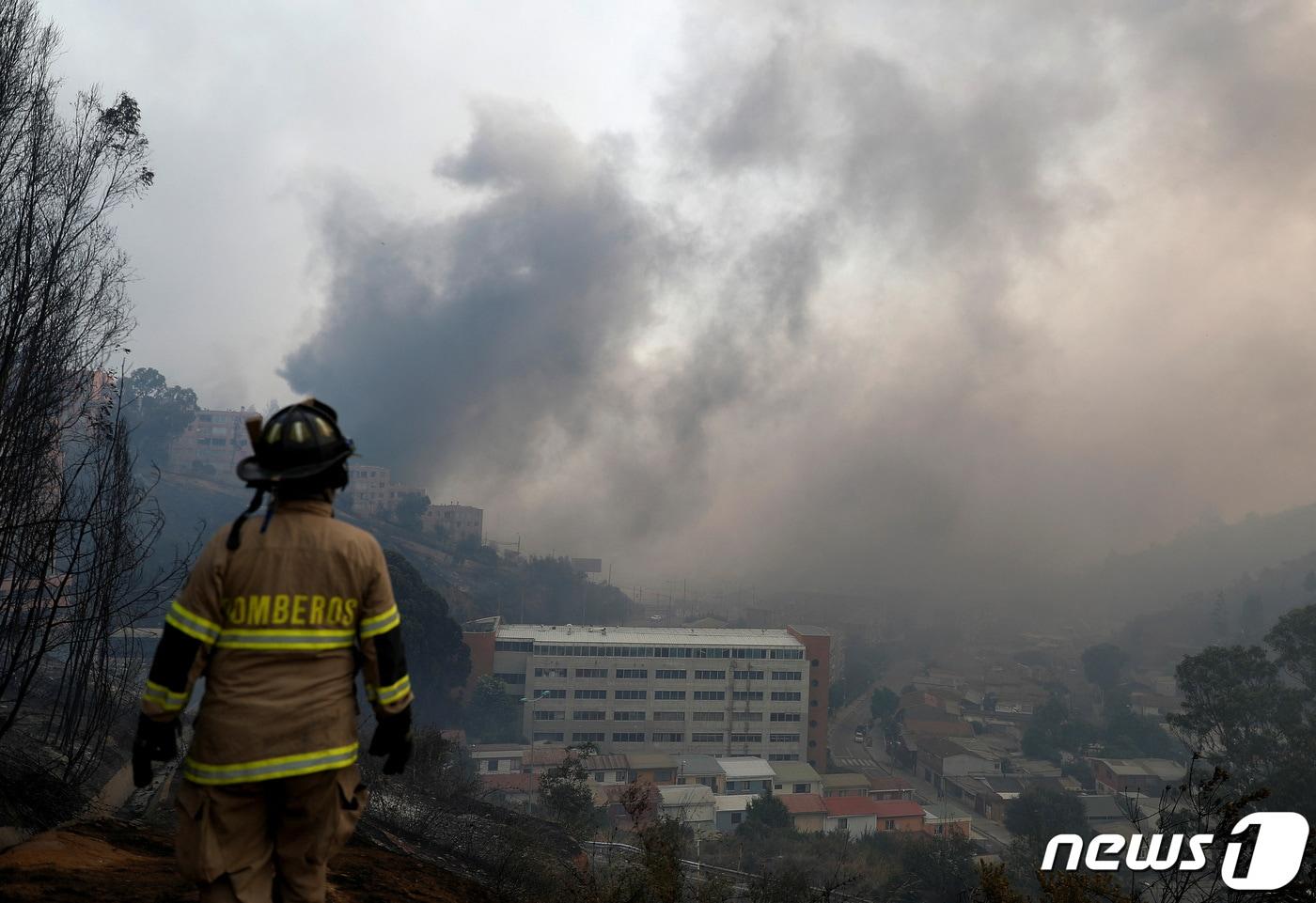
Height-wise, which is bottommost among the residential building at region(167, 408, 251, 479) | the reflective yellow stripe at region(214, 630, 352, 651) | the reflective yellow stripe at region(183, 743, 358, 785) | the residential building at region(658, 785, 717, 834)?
the residential building at region(658, 785, 717, 834)

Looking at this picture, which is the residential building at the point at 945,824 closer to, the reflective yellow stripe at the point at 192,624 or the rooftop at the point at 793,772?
the rooftop at the point at 793,772

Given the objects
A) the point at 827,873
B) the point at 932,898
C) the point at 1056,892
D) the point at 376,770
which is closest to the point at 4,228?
the point at 376,770

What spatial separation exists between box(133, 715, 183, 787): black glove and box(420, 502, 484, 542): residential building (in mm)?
96961

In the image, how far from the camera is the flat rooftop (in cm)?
4859

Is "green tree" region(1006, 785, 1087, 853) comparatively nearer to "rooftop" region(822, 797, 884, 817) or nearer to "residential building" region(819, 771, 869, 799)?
"rooftop" region(822, 797, 884, 817)

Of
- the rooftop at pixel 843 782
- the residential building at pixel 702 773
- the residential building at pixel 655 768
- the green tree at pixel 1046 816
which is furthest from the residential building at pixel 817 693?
the green tree at pixel 1046 816

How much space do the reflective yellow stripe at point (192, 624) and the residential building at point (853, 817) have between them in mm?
33924

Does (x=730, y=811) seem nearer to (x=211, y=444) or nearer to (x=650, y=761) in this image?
(x=650, y=761)

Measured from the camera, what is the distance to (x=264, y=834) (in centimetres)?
265

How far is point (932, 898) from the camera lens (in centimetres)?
2230

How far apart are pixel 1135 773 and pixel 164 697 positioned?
52827 millimetres

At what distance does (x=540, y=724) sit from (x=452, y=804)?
32.7 m

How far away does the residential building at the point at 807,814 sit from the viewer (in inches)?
1285

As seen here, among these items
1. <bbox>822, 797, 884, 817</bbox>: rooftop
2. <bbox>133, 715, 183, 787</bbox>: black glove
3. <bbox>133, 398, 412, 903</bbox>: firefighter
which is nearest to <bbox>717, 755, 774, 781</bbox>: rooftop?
<bbox>822, 797, 884, 817</bbox>: rooftop
